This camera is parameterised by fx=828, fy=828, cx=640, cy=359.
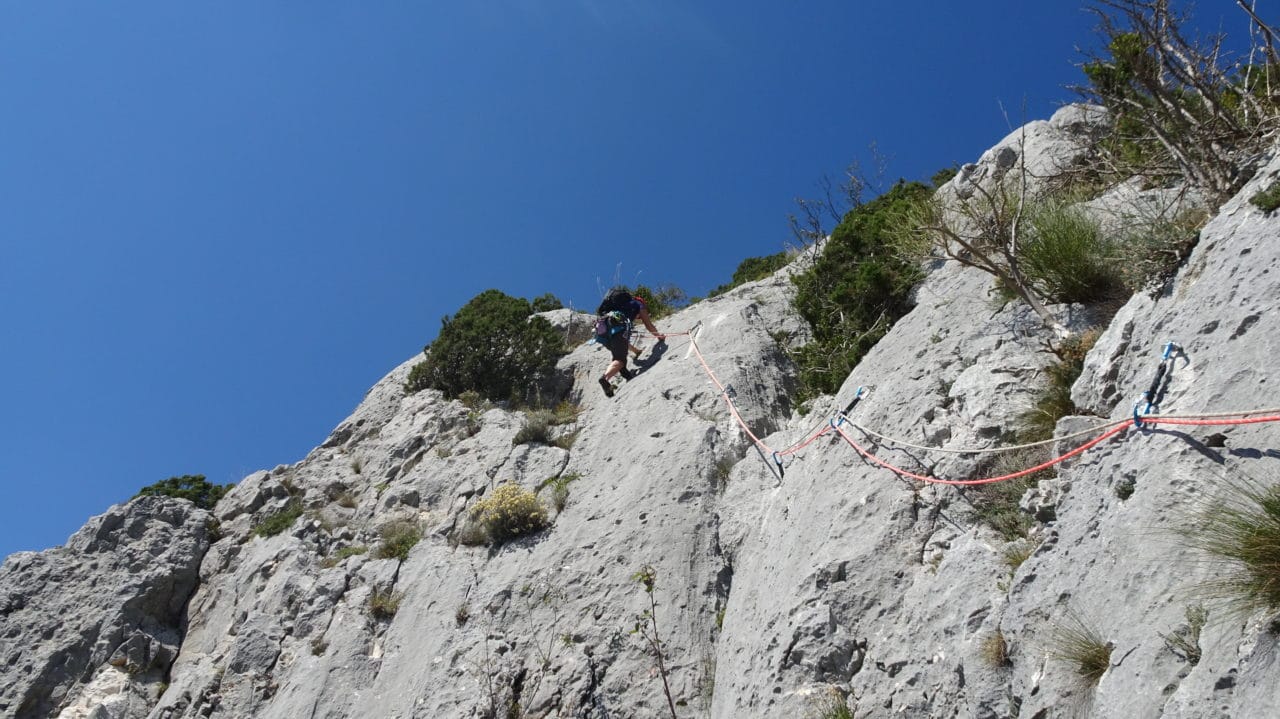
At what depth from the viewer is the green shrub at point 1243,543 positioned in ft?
11.6

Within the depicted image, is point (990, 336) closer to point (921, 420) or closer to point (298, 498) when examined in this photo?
point (921, 420)

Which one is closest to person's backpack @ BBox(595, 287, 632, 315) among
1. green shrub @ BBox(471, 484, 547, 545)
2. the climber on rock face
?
the climber on rock face

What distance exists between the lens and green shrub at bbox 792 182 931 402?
11.5 m

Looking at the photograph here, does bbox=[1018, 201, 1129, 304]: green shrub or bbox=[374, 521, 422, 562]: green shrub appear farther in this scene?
bbox=[374, 521, 422, 562]: green shrub

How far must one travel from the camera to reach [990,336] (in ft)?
27.1

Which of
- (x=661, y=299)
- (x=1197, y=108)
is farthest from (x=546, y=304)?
(x=1197, y=108)

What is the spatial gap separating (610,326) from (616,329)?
0.13 m

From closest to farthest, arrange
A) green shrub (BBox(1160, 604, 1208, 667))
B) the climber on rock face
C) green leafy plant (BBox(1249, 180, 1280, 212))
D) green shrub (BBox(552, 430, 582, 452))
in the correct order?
green shrub (BBox(1160, 604, 1208, 667)) → green leafy plant (BBox(1249, 180, 1280, 212)) → green shrub (BBox(552, 430, 582, 452)) → the climber on rock face

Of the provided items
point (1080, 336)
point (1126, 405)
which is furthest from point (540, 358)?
point (1126, 405)

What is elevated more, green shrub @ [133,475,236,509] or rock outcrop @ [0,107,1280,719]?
green shrub @ [133,475,236,509]

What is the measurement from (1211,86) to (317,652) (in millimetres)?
11691

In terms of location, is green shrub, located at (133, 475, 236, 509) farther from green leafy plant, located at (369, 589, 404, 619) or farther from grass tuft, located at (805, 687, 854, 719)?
grass tuft, located at (805, 687, 854, 719)

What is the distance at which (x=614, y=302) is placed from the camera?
15375 millimetres

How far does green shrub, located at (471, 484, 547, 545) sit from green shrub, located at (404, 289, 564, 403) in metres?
4.86
